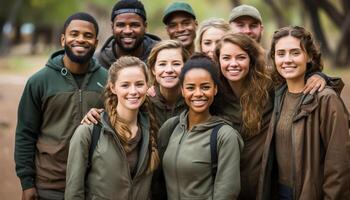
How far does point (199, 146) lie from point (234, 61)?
76 cm

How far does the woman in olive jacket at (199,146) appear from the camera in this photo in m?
3.19

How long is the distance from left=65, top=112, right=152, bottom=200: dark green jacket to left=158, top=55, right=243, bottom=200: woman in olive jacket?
26 cm

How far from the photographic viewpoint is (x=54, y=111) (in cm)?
369

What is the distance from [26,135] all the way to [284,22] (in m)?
12.9

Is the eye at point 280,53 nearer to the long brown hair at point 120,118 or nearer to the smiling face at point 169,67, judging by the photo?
the smiling face at point 169,67

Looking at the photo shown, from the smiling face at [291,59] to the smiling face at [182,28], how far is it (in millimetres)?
1509

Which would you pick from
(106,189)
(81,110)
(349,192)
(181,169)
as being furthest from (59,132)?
(349,192)

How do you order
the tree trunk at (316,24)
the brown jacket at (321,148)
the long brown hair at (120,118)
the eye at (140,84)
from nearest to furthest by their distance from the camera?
the brown jacket at (321,148), the long brown hair at (120,118), the eye at (140,84), the tree trunk at (316,24)

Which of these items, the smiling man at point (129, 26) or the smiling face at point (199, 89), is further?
the smiling man at point (129, 26)

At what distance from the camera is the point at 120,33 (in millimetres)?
4730

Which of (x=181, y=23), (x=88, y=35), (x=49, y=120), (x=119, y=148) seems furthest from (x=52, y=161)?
(x=181, y=23)

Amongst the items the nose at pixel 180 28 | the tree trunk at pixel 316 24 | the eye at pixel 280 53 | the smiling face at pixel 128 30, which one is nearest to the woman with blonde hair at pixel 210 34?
the nose at pixel 180 28

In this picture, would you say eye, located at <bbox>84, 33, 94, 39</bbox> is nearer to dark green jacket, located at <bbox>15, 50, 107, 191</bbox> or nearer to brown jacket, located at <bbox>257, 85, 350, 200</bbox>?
dark green jacket, located at <bbox>15, 50, 107, 191</bbox>

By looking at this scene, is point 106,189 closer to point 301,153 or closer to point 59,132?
point 59,132
